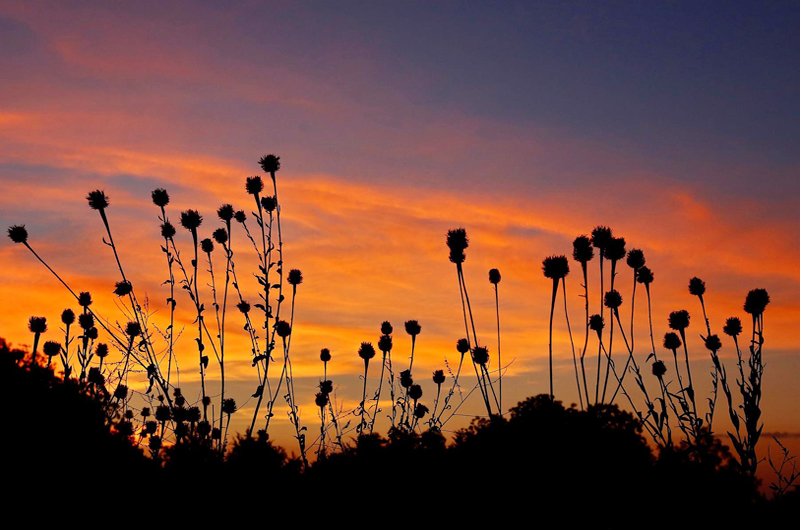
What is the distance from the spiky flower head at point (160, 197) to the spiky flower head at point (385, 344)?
14.5 feet

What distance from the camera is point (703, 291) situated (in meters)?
8.72

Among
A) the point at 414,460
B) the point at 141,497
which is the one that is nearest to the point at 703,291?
the point at 414,460

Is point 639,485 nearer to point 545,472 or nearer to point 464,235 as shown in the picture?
point 545,472

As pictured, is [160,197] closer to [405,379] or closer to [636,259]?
[405,379]

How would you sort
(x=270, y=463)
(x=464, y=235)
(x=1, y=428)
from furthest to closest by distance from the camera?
(x=1, y=428) → (x=270, y=463) → (x=464, y=235)

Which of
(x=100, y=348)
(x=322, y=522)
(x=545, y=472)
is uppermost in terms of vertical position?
(x=100, y=348)

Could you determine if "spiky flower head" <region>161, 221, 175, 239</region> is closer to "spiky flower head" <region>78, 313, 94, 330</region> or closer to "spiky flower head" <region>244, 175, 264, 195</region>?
"spiky flower head" <region>244, 175, 264, 195</region>

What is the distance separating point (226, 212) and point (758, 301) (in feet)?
22.7

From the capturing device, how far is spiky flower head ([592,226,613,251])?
23.6ft

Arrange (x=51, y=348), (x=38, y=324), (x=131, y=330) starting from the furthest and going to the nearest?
(x=51, y=348), (x=38, y=324), (x=131, y=330)

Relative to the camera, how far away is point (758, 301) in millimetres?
7719

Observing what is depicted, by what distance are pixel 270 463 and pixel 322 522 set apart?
8.78ft

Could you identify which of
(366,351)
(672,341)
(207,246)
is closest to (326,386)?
(366,351)

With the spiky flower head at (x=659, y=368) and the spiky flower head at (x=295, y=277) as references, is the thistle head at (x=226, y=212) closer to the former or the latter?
the spiky flower head at (x=295, y=277)
